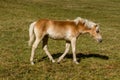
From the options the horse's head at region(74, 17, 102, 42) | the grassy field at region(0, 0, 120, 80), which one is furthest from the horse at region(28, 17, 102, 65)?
the grassy field at region(0, 0, 120, 80)

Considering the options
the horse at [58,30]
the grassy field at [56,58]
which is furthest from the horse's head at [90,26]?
the grassy field at [56,58]

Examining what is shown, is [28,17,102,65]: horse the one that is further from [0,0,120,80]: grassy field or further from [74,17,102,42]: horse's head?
A: [0,0,120,80]: grassy field

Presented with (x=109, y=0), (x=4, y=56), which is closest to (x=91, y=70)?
(x=4, y=56)

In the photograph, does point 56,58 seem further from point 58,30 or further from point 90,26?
point 90,26

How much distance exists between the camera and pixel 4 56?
617 inches

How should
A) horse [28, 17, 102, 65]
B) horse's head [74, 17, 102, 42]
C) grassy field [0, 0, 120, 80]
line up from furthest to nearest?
horse's head [74, 17, 102, 42], horse [28, 17, 102, 65], grassy field [0, 0, 120, 80]

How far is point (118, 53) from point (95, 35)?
155 inches

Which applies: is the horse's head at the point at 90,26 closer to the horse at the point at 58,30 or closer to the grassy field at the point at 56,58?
the horse at the point at 58,30

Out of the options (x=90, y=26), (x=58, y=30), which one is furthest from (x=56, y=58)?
(x=90, y=26)

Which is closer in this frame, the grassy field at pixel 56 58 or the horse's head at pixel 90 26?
the grassy field at pixel 56 58

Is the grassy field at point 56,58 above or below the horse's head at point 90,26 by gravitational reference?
below

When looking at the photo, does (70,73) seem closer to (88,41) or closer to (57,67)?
(57,67)

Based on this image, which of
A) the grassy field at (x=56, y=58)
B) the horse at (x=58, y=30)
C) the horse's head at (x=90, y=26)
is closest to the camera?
the grassy field at (x=56, y=58)

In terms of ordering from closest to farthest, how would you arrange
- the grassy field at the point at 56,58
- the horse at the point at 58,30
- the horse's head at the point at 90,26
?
the grassy field at the point at 56,58, the horse at the point at 58,30, the horse's head at the point at 90,26
